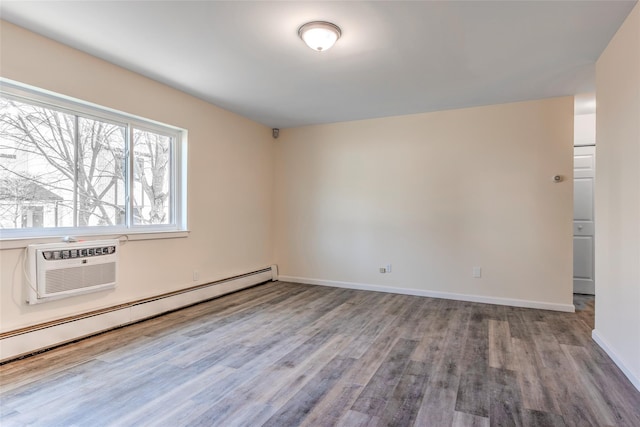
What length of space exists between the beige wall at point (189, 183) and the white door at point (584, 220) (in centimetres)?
460

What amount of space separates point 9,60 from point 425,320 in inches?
165

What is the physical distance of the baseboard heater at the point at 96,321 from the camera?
2486mm

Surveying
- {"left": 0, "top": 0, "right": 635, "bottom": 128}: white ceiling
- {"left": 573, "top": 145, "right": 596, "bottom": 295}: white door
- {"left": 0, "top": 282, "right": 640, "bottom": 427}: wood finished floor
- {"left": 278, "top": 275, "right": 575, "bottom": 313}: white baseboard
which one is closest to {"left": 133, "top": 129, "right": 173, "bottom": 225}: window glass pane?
{"left": 0, "top": 0, "right": 635, "bottom": 128}: white ceiling

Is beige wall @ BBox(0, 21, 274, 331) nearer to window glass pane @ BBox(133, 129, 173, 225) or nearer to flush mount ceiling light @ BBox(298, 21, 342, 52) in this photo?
window glass pane @ BBox(133, 129, 173, 225)

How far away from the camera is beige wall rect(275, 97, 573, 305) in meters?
4.02

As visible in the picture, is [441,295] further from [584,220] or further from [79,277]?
[79,277]

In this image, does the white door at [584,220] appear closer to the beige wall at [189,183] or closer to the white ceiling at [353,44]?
the white ceiling at [353,44]

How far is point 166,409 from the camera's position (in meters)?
1.90

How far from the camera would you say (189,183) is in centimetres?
407

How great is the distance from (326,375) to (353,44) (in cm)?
253

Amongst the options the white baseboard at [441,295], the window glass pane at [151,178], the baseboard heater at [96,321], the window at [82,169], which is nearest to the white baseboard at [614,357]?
the white baseboard at [441,295]

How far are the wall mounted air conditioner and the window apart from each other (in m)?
0.19

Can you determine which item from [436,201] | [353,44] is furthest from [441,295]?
[353,44]

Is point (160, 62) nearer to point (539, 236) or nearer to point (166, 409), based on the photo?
point (166, 409)
